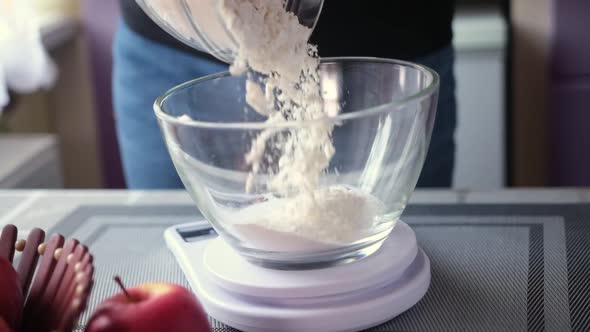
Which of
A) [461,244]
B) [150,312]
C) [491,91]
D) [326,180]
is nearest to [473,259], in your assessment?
[461,244]

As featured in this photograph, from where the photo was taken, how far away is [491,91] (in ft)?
5.57

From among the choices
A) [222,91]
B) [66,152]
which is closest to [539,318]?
[222,91]

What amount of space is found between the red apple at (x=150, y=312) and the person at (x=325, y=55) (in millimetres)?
513

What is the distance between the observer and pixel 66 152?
1959 mm

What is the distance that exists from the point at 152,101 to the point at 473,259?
0.52 meters

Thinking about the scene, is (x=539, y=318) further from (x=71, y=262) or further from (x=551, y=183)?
(x=551, y=183)

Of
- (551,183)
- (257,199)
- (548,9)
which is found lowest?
(551,183)

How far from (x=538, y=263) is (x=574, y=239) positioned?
0.07m

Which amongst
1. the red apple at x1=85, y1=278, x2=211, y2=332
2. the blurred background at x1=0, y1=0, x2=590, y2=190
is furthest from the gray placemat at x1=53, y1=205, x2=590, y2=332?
the blurred background at x1=0, y1=0, x2=590, y2=190

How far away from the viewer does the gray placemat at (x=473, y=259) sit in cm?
59

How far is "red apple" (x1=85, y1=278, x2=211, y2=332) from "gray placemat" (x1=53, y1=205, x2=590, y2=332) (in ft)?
0.37

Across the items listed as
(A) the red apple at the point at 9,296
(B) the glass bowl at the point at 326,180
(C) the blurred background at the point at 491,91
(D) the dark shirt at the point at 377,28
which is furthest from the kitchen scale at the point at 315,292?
(C) the blurred background at the point at 491,91

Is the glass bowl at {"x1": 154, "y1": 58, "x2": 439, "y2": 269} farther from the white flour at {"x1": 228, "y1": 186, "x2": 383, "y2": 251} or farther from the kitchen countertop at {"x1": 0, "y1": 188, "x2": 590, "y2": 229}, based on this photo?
the kitchen countertop at {"x1": 0, "y1": 188, "x2": 590, "y2": 229}

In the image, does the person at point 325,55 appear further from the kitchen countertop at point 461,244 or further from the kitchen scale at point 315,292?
the kitchen scale at point 315,292
